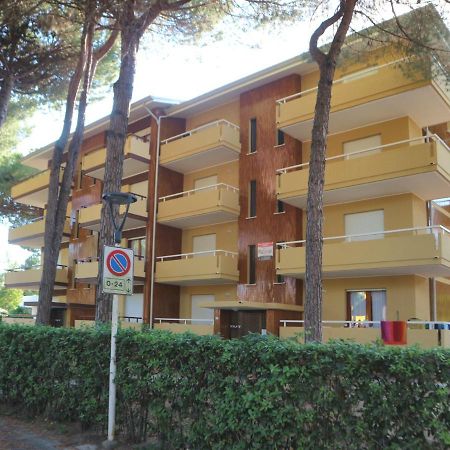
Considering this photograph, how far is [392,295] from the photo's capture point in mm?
16859

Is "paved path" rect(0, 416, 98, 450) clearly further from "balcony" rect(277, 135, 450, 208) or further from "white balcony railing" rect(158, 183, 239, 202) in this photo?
"white balcony railing" rect(158, 183, 239, 202)

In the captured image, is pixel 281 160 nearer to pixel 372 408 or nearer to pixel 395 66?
pixel 395 66

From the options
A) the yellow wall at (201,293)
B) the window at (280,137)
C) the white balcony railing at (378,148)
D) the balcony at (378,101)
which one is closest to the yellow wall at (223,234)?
the yellow wall at (201,293)

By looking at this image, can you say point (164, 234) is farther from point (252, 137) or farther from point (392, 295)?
point (392, 295)

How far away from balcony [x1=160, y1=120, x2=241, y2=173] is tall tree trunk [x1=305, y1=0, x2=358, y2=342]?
1040 cm

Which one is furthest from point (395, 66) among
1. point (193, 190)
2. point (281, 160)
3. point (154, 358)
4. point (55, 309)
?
point (55, 309)

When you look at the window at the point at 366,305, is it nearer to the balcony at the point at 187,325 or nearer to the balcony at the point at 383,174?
the balcony at the point at 383,174

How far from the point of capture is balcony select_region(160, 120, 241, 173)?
21688mm

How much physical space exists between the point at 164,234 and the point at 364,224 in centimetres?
950

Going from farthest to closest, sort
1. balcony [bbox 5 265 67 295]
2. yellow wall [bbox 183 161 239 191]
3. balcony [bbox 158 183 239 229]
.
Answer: balcony [bbox 5 265 67 295], yellow wall [bbox 183 161 239 191], balcony [bbox 158 183 239 229]

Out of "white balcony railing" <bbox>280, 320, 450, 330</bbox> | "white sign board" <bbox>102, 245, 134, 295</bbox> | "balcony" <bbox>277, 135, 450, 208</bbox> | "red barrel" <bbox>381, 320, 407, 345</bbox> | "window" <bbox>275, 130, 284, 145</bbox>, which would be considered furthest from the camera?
"window" <bbox>275, 130, 284, 145</bbox>

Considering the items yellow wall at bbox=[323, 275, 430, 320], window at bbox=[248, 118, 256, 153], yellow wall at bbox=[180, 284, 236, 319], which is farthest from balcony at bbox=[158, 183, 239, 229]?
yellow wall at bbox=[323, 275, 430, 320]

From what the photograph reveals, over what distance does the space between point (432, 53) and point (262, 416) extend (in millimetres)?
11183

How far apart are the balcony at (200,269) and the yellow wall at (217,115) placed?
601 cm
